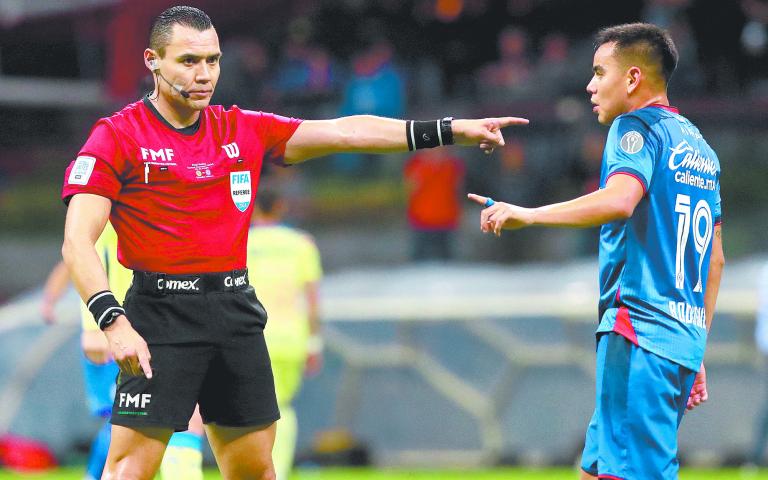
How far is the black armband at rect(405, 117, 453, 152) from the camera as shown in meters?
5.48

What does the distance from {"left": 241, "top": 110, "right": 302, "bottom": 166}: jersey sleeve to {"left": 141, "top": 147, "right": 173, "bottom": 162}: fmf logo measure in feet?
1.53

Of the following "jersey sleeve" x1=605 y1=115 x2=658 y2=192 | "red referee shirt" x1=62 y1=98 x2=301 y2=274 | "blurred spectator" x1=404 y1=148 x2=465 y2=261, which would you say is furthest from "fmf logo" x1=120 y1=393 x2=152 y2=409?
"blurred spectator" x1=404 y1=148 x2=465 y2=261

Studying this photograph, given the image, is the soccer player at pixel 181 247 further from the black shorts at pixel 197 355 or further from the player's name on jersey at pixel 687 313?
the player's name on jersey at pixel 687 313

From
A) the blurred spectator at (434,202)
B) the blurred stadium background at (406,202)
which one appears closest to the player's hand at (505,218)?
the blurred stadium background at (406,202)

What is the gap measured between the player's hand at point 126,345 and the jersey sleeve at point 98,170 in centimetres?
53

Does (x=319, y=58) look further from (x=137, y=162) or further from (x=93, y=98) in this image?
(x=137, y=162)

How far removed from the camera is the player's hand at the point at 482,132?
5.41m

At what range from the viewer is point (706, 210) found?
505 cm

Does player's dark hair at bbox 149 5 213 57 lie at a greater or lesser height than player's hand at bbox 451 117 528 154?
greater

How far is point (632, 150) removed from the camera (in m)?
4.79

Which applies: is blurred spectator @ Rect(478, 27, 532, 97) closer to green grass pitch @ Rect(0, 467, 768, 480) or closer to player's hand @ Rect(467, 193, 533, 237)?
green grass pitch @ Rect(0, 467, 768, 480)

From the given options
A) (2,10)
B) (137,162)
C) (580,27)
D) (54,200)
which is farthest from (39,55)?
(137,162)

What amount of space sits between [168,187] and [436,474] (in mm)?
7050

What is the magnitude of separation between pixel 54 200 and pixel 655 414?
48.0 ft
